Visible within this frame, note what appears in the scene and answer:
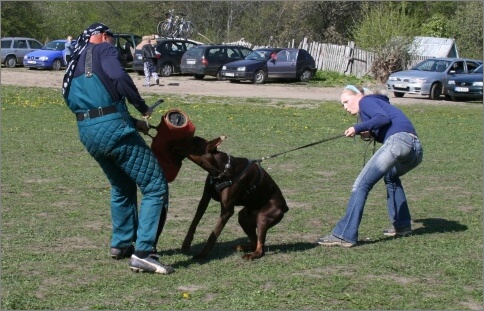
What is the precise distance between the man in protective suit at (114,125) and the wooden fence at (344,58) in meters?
33.8

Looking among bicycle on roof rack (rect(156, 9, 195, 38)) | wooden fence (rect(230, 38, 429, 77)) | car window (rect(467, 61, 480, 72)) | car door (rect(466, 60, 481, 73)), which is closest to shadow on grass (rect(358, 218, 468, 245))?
car door (rect(466, 60, 481, 73))

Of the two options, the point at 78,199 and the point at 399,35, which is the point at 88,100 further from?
the point at 399,35

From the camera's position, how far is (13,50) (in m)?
43.0

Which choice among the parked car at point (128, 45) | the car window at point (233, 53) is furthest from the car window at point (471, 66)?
the parked car at point (128, 45)

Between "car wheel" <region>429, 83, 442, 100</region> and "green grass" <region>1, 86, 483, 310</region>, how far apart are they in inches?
537

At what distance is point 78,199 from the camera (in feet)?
33.9

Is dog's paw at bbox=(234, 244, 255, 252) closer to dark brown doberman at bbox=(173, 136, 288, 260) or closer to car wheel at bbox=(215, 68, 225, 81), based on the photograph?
dark brown doberman at bbox=(173, 136, 288, 260)

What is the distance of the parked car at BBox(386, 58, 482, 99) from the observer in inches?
1172

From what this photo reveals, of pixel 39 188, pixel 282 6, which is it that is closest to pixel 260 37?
pixel 282 6

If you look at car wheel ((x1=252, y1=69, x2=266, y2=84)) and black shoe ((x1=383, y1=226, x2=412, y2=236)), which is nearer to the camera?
black shoe ((x1=383, y1=226, x2=412, y2=236))

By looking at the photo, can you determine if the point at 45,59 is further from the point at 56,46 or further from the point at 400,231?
the point at 400,231

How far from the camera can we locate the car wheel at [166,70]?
37656 millimetres

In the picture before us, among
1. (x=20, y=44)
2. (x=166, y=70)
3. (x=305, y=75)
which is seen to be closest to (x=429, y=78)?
(x=305, y=75)

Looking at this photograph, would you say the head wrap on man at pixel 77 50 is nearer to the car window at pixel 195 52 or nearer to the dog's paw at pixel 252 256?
the dog's paw at pixel 252 256
